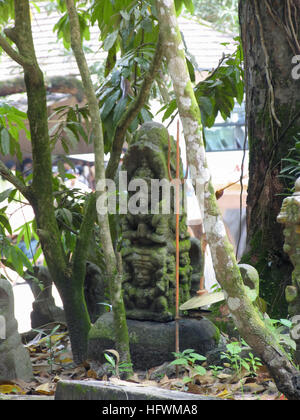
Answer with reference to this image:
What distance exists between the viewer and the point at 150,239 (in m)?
3.37

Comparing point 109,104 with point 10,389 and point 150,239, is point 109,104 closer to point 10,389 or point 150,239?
point 150,239

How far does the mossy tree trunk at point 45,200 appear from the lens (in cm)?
324

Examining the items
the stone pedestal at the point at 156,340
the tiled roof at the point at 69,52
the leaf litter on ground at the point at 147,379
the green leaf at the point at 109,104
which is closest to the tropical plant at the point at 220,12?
the tiled roof at the point at 69,52

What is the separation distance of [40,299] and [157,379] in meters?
1.81

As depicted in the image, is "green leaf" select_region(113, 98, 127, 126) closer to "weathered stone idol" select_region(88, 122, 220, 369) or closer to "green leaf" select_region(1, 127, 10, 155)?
"weathered stone idol" select_region(88, 122, 220, 369)

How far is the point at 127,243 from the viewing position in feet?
11.4

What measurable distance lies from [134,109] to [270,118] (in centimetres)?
101

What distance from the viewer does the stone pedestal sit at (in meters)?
3.16

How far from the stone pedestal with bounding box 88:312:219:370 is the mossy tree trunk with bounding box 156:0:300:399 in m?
1.15

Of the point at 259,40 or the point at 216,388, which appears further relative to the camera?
the point at 259,40

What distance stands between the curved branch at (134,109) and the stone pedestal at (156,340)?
925 mm

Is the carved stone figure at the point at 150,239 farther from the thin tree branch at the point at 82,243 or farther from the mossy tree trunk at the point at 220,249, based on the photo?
the mossy tree trunk at the point at 220,249

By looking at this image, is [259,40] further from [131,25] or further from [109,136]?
[109,136]
